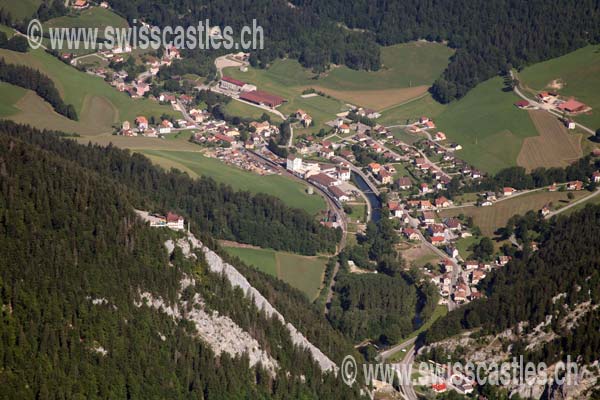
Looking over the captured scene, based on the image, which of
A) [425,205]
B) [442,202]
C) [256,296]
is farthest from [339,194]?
[256,296]

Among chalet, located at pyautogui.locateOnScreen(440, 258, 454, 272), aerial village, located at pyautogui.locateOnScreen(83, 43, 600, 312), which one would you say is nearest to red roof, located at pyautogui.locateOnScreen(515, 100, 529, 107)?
aerial village, located at pyautogui.locateOnScreen(83, 43, 600, 312)

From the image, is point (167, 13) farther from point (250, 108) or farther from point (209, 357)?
point (209, 357)

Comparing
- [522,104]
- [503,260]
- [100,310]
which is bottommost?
[503,260]

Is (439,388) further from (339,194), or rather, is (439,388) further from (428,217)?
(339,194)

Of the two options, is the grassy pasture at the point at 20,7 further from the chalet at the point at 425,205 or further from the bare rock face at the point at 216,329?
the bare rock face at the point at 216,329

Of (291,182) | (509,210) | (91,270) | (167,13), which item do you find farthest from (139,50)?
(91,270)
